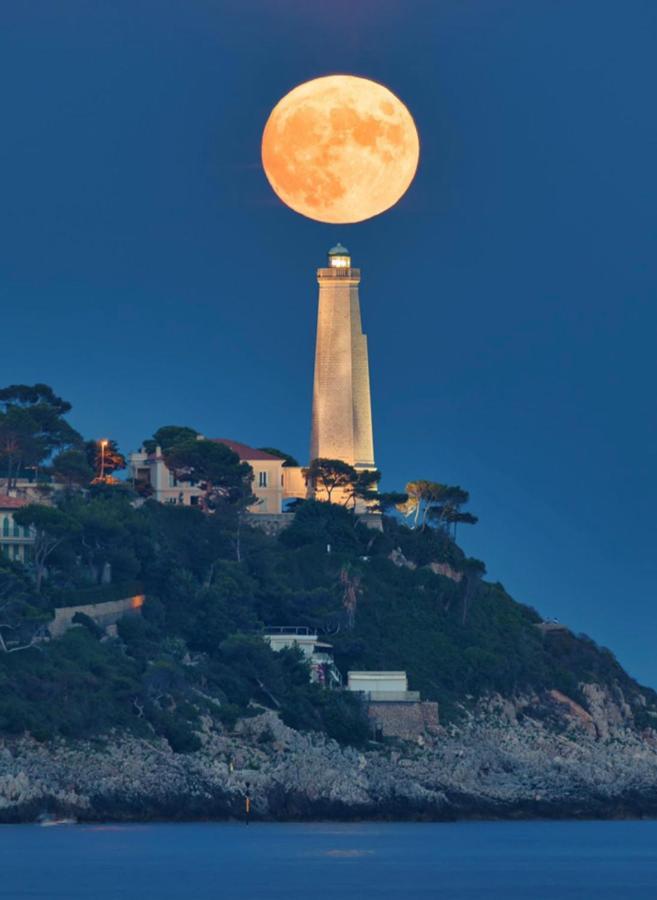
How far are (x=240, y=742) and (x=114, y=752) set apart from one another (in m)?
8.25

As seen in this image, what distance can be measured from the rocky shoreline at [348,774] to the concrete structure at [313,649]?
576 centimetres

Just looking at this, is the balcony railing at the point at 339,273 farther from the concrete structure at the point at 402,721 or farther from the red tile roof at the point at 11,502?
the concrete structure at the point at 402,721

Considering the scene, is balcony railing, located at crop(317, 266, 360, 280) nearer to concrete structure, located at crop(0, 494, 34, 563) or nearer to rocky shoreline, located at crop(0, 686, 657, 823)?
concrete structure, located at crop(0, 494, 34, 563)

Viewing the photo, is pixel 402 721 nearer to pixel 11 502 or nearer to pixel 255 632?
pixel 255 632

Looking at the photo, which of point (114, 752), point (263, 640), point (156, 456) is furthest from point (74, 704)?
point (156, 456)

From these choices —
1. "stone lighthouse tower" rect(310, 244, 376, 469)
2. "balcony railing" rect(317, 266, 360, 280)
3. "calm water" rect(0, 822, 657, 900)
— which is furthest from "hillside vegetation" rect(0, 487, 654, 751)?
"balcony railing" rect(317, 266, 360, 280)

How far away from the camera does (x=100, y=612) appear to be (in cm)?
15150

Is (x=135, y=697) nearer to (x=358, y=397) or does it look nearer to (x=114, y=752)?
Result: (x=114, y=752)

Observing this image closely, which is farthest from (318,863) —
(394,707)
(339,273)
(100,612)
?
(339,273)

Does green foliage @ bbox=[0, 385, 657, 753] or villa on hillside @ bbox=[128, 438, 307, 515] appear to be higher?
villa on hillside @ bbox=[128, 438, 307, 515]

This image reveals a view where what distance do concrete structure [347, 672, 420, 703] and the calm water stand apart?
7096 millimetres

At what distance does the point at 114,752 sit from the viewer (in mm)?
140125

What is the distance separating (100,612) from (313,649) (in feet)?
37.8

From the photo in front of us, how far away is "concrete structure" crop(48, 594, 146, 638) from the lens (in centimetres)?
14812
